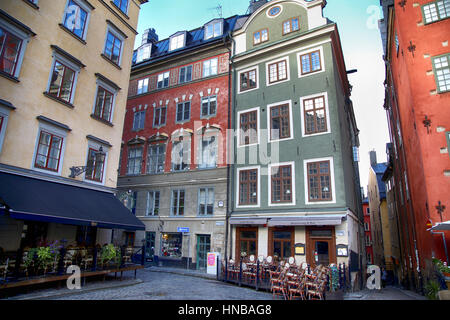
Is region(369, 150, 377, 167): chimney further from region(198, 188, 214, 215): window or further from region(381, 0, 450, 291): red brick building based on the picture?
region(198, 188, 214, 215): window

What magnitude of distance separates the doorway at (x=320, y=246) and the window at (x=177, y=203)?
9730 millimetres

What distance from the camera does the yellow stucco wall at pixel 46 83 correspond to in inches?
462

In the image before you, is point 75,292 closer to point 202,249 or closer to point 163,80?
point 202,249

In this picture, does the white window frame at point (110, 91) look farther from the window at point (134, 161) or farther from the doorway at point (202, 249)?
the doorway at point (202, 249)

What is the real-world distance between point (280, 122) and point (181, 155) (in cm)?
835

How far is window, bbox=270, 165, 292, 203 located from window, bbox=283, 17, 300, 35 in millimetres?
10228

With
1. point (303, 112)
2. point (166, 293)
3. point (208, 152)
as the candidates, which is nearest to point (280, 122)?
point (303, 112)

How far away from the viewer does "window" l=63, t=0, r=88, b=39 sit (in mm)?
14422

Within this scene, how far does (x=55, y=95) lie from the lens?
528 inches

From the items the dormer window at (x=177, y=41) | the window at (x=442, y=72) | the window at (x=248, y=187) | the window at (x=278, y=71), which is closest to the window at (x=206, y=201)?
the window at (x=248, y=187)

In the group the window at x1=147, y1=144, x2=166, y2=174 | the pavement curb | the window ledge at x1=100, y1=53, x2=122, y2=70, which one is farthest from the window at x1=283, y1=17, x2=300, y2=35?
the pavement curb

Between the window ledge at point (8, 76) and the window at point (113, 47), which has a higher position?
the window at point (113, 47)

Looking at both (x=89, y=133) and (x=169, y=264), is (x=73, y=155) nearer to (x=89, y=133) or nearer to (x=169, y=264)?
(x=89, y=133)
